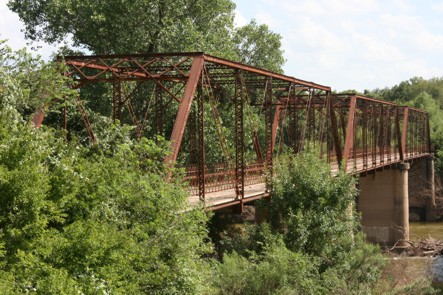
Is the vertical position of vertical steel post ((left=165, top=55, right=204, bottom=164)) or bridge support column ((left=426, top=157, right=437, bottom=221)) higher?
vertical steel post ((left=165, top=55, right=204, bottom=164))

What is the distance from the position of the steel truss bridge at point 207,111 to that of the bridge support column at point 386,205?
1.72 m

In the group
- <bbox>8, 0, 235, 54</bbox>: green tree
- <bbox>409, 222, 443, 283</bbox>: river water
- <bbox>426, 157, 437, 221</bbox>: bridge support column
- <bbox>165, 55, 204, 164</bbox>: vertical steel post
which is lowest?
<bbox>409, 222, 443, 283</bbox>: river water

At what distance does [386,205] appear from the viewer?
185 ft

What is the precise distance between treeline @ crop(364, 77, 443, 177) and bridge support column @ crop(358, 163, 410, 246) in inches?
1141

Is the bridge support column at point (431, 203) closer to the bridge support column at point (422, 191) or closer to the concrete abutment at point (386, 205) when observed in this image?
the bridge support column at point (422, 191)

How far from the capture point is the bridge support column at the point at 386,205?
5530 cm

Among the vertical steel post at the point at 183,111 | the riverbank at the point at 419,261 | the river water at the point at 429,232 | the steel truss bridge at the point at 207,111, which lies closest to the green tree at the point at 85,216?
the vertical steel post at the point at 183,111

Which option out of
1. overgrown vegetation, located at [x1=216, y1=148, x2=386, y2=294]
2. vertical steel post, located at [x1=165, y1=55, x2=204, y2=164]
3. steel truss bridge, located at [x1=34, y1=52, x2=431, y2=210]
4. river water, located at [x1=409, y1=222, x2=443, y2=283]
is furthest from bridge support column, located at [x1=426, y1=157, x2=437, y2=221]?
vertical steel post, located at [x1=165, y1=55, x2=204, y2=164]

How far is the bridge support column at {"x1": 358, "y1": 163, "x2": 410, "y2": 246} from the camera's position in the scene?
5530 cm

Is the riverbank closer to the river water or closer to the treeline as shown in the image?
the river water

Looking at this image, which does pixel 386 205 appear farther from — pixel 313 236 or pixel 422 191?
pixel 313 236

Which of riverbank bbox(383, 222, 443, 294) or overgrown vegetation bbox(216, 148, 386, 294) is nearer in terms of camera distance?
overgrown vegetation bbox(216, 148, 386, 294)

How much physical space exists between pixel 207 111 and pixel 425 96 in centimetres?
7374

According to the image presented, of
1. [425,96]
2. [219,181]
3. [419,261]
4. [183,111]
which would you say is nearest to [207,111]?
[219,181]
